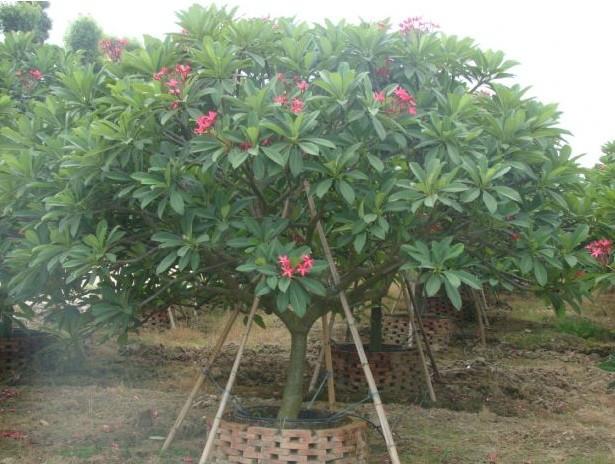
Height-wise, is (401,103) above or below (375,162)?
above

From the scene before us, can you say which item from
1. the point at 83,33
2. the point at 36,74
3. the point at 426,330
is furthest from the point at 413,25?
the point at 83,33

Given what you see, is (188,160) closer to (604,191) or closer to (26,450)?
(26,450)

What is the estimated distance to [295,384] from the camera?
15.5ft

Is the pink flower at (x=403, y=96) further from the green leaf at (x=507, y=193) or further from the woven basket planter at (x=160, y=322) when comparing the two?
the woven basket planter at (x=160, y=322)

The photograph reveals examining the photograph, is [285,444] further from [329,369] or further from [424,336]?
[424,336]

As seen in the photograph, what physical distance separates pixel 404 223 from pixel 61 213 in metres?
1.71

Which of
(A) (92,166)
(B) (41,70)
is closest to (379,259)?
(A) (92,166)

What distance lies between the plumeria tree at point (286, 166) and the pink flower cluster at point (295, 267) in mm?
13

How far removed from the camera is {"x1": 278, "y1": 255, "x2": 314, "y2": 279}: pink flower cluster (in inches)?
143

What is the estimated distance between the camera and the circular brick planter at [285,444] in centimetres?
423

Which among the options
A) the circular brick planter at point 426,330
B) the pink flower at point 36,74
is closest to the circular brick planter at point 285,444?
the pink flower at point 36,74

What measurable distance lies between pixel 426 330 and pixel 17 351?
4.82 meters

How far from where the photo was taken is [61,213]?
397cm

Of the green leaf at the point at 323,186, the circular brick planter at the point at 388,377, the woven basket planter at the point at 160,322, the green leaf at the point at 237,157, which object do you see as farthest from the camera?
the woven basket planter at the point at 160,322
